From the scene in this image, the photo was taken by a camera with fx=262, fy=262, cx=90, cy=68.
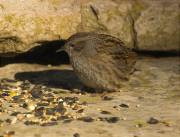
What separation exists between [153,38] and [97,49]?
2.18m

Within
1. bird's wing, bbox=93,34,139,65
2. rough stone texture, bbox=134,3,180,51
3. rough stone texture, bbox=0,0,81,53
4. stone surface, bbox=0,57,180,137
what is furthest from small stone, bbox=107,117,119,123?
rough stone texture, bbox=134,3,180,51

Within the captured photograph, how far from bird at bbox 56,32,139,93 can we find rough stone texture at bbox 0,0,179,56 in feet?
2.36

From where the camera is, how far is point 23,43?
5422mm

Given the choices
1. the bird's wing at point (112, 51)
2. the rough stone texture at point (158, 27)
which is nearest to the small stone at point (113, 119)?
the bird's wing at point (112, 51)

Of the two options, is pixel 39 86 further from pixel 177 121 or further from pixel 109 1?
pixel 177 121

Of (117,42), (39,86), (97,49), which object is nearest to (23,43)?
(39,86)

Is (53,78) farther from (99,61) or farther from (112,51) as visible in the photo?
(112,51)

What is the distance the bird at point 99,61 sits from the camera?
4840 millimetres

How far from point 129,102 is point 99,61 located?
3.09ft

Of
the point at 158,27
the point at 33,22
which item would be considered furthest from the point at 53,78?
the point at 158,27

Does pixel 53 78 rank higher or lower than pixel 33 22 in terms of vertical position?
lower

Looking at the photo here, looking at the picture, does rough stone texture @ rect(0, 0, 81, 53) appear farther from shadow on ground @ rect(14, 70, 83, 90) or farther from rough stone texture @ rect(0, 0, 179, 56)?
shadow on ground @ rect(14, 70, 83, 90)

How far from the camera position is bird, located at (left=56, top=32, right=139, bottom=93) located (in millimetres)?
4840

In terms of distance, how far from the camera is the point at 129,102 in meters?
4.52
